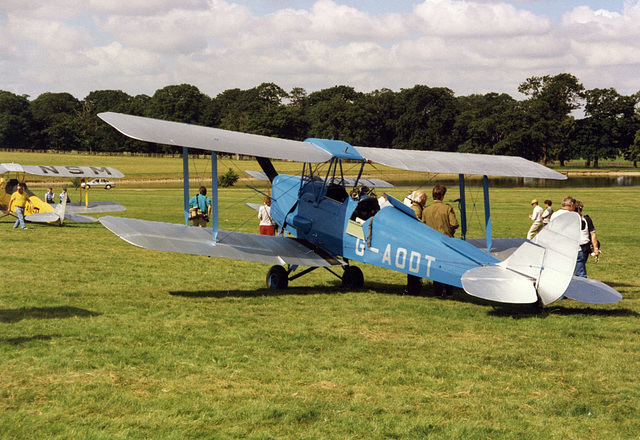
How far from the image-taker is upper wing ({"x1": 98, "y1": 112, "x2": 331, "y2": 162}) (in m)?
9.05

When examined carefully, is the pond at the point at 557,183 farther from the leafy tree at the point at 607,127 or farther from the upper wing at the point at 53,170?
the leafy tree at the point at 607,127

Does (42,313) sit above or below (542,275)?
below

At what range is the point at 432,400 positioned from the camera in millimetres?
5512

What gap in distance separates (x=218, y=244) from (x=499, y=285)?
15.0 feet

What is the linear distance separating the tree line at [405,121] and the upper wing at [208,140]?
101 meters

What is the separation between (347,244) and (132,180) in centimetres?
6487

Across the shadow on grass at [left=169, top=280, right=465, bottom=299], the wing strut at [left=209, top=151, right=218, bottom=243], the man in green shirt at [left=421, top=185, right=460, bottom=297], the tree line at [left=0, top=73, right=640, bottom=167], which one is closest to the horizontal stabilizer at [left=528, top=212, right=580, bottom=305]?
the man in green shirt at [left=421, top=185, right=460, bottom=297]

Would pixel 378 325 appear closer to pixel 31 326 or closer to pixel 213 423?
pixel 213 423

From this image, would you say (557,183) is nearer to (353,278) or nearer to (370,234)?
(353,278)

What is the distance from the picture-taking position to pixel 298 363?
6535 millimetres

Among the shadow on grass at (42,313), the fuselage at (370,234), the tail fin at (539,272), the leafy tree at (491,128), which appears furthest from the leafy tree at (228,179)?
the leafy tree at (491,128)

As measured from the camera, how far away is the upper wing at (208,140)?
9.05m

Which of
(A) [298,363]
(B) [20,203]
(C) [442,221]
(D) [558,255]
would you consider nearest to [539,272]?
(D) [558,255]

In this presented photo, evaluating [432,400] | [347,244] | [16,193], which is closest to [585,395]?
[432,400]
